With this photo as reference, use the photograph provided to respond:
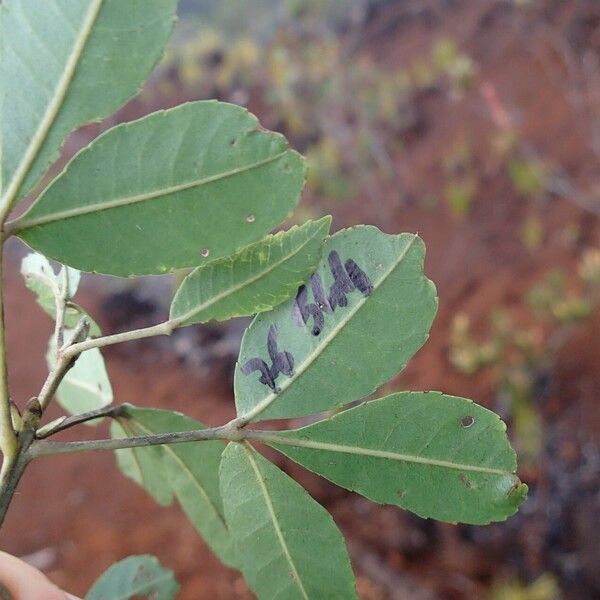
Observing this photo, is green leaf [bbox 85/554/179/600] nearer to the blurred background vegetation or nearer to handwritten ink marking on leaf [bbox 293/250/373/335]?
handwritten ink marking on leaf [bbox 293/250/373/335]

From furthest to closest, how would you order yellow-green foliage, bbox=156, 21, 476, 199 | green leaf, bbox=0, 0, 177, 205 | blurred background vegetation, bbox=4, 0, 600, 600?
yellow-green foliage, bbox=156, 21, 476, 199 → blurred background vegetation, bbox=4, 0, 600, 600 → green leaf, bbox=0, 0, 177, 205

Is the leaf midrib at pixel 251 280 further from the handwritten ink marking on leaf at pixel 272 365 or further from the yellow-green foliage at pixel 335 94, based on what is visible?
the yellow-green foliage at pixel 335 94

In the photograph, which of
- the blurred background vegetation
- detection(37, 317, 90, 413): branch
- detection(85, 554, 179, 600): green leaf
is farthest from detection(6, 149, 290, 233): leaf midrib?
detection(85, 554, 179, 600): green leaf

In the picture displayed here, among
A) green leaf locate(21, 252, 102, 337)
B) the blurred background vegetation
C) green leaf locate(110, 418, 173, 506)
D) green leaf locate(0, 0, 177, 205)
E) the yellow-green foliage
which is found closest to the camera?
green leaf locate(0, 0, 177, 205)

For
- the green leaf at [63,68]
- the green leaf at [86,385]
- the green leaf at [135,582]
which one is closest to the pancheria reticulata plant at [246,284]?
the green leaf at [63,68]

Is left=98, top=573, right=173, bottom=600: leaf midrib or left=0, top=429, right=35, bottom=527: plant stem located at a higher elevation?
left=0, top=429, right=35, bottom=527: plant stem

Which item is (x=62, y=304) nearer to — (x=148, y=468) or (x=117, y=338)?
(x=117, y=338)

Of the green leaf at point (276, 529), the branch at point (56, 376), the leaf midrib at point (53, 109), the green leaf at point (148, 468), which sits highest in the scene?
the leaf midrib at point (53, 109)
